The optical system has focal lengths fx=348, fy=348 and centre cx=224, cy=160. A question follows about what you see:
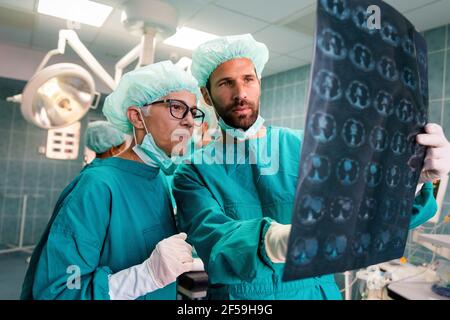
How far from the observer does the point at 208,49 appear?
1.04 metres

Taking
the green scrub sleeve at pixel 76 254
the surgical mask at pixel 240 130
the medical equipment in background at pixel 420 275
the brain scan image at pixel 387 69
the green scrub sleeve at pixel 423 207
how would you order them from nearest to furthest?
the brain scan image at pixel 387 69, the green scrub sleeve at pixel 76 254, the green scrub sleeve at pixel 423 207, the surgical mask at pixel 240 130, the medical equipment in background at pixel 420 275

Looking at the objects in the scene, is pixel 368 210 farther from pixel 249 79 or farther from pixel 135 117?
pixel 135 117

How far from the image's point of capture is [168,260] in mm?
818

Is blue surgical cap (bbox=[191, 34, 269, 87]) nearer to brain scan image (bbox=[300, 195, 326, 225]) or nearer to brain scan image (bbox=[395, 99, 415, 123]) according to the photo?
brain scan image (bbox=[395, 99, 415, 123])

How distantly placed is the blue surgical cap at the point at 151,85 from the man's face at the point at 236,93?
0.38 ft

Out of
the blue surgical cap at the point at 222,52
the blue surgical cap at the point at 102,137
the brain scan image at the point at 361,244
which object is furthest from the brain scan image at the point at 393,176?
the blue surgical cap at the point at 102,137

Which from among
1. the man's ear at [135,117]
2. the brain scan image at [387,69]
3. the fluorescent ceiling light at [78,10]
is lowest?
the man's ear at [135,117]

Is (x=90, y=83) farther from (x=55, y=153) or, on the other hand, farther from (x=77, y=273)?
(x=55, y=153)

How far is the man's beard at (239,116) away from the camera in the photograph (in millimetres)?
958

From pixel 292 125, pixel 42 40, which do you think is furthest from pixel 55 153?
pixel 292 125

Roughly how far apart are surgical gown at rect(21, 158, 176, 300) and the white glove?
1.4 inches

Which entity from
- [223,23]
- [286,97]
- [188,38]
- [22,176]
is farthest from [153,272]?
[22,176]

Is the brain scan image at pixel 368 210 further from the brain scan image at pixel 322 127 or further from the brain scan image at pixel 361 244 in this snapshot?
the brain scan image at pixel 322 127

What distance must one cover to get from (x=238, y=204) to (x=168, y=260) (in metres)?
0.22
